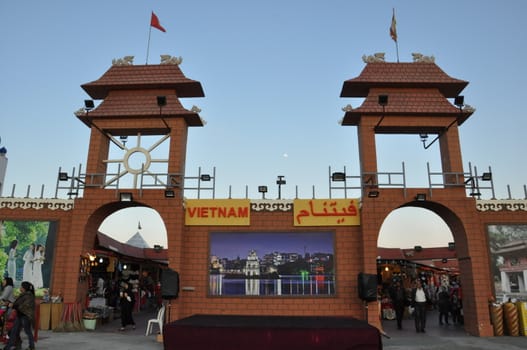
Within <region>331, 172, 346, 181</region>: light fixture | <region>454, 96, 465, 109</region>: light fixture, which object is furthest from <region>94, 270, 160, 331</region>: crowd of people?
<region>454, 96, 465, 109</region>: light fixture

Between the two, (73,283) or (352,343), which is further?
(73,283)

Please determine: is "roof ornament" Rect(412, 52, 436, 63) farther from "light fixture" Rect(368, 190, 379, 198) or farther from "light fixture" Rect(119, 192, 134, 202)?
"light fixture" Rect(119, 192, 134, 202)

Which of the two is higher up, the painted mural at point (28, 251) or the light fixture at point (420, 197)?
the light fixture at point (420, 197)

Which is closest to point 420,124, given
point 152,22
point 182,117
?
point 182,117

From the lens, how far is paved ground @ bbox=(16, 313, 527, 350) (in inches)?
393

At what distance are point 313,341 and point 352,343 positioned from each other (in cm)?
70

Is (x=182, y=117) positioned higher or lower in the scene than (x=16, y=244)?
higher

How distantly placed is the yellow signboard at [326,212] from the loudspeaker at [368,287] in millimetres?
1879

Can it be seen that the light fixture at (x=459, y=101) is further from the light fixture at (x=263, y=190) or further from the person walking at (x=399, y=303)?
the light fixture at (x=263, y=190)

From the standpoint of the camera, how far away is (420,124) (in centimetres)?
1349

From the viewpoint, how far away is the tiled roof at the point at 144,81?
14.0 metres

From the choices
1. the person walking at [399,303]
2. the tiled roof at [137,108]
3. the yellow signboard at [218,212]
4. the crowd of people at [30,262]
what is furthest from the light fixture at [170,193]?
the person walking at [399,303]

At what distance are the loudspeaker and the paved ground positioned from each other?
119 cm

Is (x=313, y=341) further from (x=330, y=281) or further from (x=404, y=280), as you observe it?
(x=404, y=280)
